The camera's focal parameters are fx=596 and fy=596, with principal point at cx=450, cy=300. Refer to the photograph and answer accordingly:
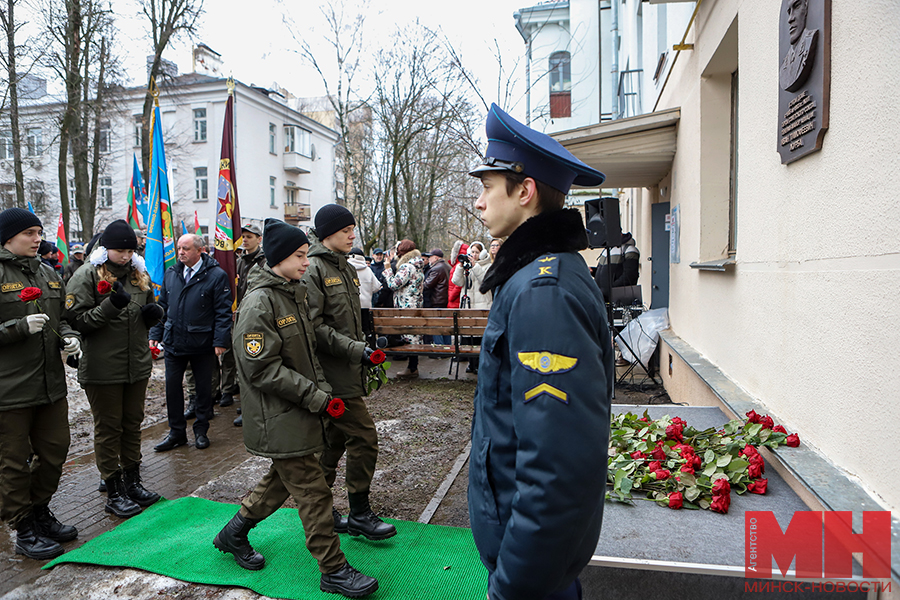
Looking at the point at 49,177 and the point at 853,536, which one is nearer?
the point at 853,536

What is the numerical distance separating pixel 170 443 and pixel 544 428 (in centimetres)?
564

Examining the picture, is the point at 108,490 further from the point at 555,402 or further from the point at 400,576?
the point at 555,402

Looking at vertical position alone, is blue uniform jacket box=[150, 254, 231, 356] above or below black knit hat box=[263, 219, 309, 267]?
below

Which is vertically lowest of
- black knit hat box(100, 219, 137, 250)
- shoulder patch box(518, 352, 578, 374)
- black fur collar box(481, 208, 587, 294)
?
shoulder patch box(518, 352, 578, 374)

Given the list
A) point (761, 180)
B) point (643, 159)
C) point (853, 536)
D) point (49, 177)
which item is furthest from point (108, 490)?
point (49, 177)

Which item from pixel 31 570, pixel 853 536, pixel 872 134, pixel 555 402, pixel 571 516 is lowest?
pixel 31 570

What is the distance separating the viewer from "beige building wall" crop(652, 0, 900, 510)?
7.67ft

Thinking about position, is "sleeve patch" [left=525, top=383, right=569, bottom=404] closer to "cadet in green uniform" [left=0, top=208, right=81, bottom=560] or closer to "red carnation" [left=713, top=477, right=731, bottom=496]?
"red carnation" [left=713, top=477, right=731, bottom=496]

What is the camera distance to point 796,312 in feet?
10.8

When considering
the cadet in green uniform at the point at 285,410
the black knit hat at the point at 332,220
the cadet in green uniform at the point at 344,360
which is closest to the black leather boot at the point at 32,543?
the cadet in green uniform at the point at 285,410

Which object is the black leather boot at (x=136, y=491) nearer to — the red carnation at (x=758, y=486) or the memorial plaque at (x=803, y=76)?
the red carnation at (x=758, y=486)

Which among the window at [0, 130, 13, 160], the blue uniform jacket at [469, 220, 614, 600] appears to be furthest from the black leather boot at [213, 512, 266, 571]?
the window at [0, 130, 13, 160]

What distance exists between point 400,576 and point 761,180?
3452 millimetres

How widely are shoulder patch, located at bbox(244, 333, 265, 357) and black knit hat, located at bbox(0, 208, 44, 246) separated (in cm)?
201
